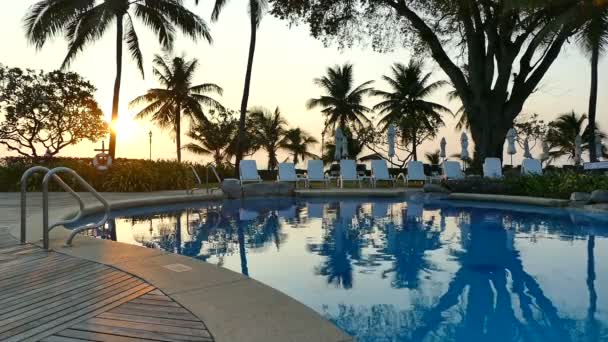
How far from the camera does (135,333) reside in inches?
92.0

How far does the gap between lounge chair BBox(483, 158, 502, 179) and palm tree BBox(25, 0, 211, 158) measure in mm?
11972

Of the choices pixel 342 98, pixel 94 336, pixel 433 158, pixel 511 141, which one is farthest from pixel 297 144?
pixel 94 336

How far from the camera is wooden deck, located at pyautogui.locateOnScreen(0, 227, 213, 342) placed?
234cm

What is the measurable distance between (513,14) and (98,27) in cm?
1491

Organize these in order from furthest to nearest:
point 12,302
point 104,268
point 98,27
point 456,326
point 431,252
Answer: point 98,27 → point 431,252 → point 104,268 → point 456,326 → point 12,302

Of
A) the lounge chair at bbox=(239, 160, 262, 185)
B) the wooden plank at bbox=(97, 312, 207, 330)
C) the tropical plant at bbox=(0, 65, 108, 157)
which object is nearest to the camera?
the wooden plank at bbox=(97, 312, 207, 330)

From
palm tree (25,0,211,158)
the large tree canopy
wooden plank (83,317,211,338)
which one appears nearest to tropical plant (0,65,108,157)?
palm tree (25,0,211,158)

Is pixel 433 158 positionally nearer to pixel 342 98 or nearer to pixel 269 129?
pixel 342 98

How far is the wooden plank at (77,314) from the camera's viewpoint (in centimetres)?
234

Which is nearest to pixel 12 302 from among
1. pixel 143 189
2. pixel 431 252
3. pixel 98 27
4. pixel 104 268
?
pixel 104 268

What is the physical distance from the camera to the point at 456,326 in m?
3.32

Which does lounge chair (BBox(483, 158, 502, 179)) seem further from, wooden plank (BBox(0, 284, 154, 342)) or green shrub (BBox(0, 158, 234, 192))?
wooden plank (BBox(0, 284, 154, 342))

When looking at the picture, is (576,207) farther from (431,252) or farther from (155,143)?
(155,143)

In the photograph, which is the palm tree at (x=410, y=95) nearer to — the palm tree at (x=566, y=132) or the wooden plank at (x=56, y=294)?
the palm tree at (x=566, y=132)
